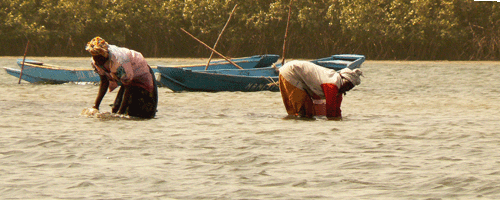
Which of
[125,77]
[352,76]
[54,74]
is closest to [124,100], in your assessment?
[125,77]

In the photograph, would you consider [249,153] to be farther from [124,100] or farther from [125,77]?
[124,100]

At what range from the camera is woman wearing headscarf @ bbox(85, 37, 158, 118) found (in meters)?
7.35

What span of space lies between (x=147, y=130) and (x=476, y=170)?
11.2 ft

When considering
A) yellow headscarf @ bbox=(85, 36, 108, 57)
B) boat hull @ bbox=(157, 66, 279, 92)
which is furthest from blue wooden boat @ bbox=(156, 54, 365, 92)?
yellow headscarf @ bbox=(85, 36, 108, 57)

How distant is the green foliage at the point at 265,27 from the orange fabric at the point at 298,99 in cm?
2235

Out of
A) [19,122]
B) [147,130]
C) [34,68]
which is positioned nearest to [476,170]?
[147,130]

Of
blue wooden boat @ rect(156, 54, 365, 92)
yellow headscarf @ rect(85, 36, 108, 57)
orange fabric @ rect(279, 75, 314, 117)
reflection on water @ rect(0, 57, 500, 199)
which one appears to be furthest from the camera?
blue wooden boat @ rect(156, 54, 365, 92)

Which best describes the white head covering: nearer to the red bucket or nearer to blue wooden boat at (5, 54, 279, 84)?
the red bucket

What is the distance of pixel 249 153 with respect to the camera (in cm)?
635

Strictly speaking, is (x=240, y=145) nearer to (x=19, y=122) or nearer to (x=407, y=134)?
(x=407, y=134)

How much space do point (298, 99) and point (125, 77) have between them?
6.30 feet

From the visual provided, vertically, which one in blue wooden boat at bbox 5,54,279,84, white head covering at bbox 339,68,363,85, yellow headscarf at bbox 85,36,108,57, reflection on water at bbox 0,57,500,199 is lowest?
blue wooden boat at bbox 5,54,279,84

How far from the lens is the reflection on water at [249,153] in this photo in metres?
4.82

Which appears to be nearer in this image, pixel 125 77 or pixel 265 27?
pixel 125 77
